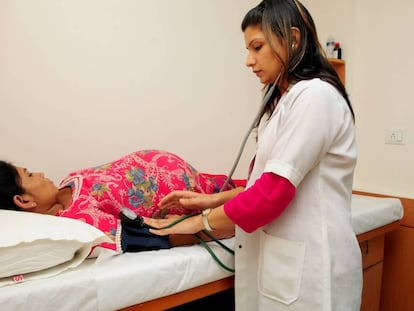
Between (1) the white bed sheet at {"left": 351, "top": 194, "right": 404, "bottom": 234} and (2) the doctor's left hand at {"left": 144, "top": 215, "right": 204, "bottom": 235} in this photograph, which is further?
(1) the white bed sheet at {"left": 351, "top": 194, "right": 404, "bottom": 234}

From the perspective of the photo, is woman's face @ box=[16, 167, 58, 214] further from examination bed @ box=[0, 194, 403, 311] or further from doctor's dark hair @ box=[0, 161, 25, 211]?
examination bed @ box=[0, 194, 403, 311]

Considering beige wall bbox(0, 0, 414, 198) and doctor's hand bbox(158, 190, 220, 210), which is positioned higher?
beige wall bbox(0, 0, 414, 198)

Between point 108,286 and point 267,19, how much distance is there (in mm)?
752

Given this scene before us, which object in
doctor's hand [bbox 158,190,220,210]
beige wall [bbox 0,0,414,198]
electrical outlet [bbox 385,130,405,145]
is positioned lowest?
doctor's hand [bbox 158,190,220,210]

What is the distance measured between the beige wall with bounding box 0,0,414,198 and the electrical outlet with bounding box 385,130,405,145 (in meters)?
0.03

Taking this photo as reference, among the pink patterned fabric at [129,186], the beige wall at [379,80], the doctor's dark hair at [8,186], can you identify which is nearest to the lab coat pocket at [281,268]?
the pink patterned fabric at [129,186]

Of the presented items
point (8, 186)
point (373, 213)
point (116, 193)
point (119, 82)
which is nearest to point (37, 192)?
point (8, 186)

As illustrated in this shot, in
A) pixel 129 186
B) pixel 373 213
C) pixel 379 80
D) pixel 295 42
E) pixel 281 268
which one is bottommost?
pixel 373 213

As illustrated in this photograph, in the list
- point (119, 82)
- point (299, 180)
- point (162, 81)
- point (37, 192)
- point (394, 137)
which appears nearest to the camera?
point (299, 180)

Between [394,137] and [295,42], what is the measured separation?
1350 mm

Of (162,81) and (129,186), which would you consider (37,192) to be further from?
(162,81)

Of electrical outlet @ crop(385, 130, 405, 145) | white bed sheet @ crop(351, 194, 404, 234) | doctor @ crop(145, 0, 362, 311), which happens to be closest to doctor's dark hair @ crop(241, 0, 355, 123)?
doctor @ crop(145, 0, 362, 311)

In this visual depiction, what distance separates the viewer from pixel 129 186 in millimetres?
1244

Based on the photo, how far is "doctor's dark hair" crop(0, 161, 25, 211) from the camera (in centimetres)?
112
